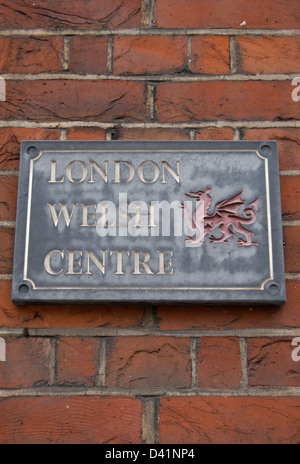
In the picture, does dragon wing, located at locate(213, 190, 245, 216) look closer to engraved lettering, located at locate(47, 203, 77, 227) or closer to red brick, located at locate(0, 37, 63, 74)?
engraved lettering, located at locate(47, 203, 77, 227)

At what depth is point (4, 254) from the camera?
4.10ft

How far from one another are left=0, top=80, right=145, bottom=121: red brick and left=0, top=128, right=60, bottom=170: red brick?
3 centimetres

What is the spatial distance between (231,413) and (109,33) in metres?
0.89

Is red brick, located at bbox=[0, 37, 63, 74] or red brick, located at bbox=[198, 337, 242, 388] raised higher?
red brick, located at bbox=[0, 37, 63, 74]

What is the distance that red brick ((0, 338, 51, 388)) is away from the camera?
118 centimetres

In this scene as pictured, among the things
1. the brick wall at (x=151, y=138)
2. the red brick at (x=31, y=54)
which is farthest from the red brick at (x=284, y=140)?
the red brick at (x=31, y=54)

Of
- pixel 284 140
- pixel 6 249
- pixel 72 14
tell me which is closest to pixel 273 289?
pixel 284 140

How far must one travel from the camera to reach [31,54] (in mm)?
1354

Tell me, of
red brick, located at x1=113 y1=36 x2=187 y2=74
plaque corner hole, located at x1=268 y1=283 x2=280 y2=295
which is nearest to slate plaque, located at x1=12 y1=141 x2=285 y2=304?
plaque corner hole, located at x1=268 y1=283 x2=280 y2=295

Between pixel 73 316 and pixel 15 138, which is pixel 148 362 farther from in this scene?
pixel 15 138

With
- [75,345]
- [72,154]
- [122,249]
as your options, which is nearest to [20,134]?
[72,154]
